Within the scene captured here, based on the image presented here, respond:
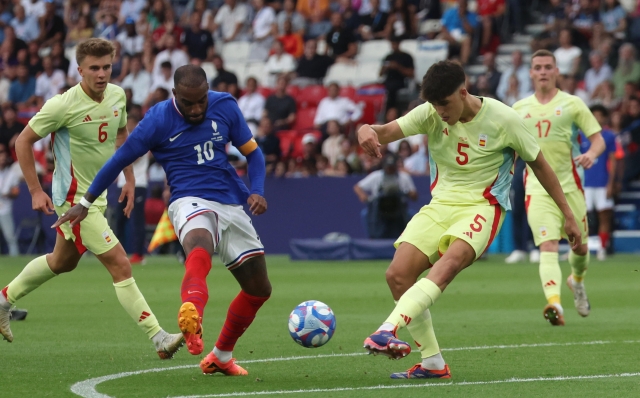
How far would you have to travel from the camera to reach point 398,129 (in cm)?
→ 743

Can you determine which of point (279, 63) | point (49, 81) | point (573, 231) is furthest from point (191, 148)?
point (49, 81)

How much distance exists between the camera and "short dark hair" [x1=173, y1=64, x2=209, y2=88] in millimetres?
7227

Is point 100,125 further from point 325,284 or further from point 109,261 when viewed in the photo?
point 325,284

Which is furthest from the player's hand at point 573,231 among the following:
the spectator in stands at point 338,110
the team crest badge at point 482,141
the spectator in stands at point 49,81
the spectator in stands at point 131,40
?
the spectator in stands at point 131,40

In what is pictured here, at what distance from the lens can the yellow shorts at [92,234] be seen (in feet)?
29.4

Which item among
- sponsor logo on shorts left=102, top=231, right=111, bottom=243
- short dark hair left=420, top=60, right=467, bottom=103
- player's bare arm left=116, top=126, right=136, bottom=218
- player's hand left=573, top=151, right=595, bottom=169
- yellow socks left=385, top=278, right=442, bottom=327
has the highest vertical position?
short dark hair left=420, top=60, right=467, bottom=103

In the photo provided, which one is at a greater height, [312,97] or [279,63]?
[279,63]

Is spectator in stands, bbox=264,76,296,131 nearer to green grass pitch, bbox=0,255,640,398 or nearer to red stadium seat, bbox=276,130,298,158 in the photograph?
red stadium seat, bbox=276,130,298,158

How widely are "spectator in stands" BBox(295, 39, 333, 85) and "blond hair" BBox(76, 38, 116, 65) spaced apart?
56.2ft

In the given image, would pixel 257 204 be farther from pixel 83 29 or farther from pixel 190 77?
pixel 83 29

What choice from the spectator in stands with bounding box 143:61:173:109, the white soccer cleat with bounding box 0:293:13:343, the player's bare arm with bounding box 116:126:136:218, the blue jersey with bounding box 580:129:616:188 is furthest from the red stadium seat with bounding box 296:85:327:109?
the white soccer cleat with bounding box 0:293:13:343

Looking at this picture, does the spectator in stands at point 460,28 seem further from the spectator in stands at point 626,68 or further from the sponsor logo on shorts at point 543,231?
the sponsor logo on shorts at point 543,231

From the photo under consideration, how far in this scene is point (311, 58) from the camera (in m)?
25.9

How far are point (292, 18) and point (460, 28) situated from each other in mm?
4378
